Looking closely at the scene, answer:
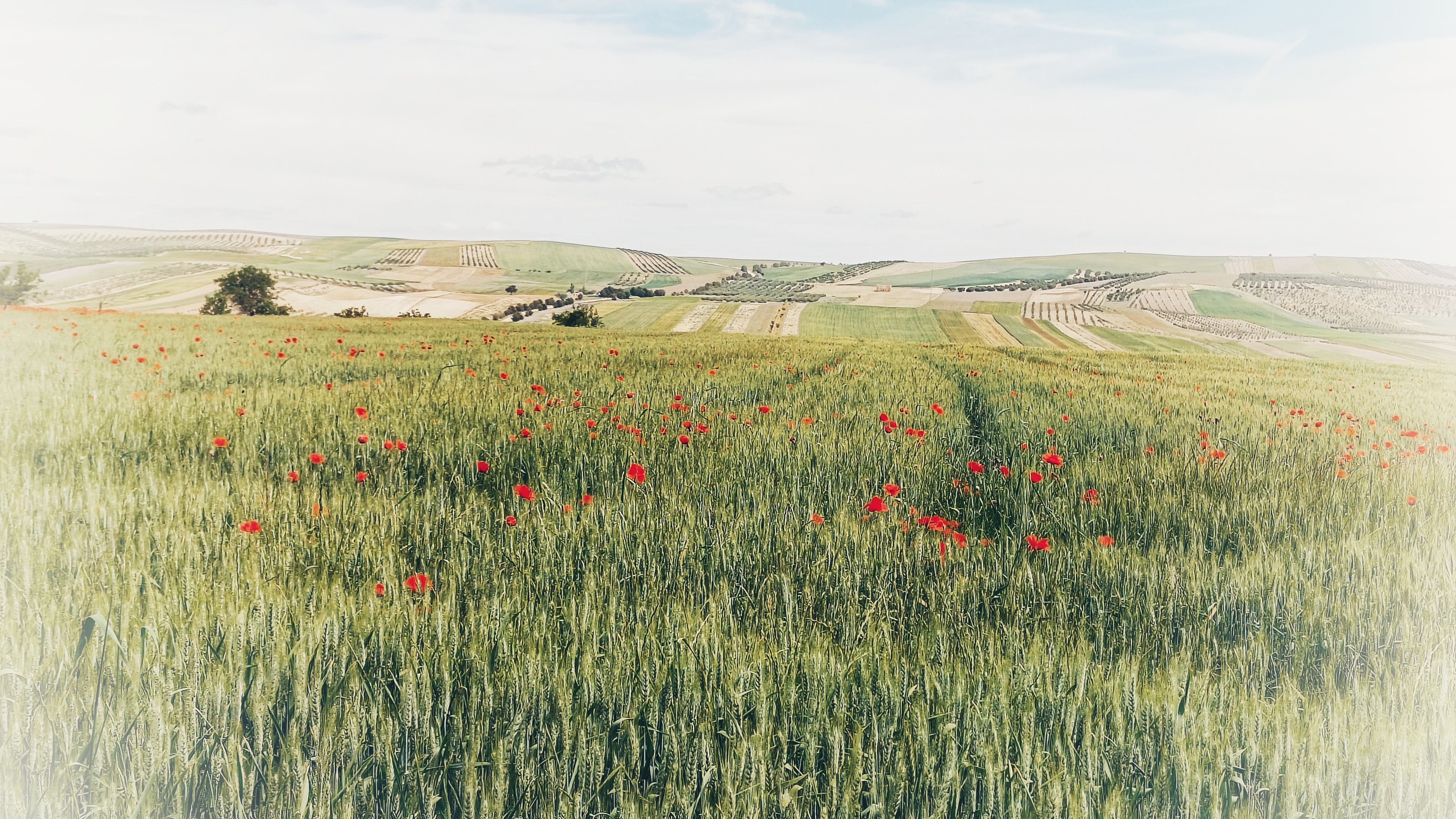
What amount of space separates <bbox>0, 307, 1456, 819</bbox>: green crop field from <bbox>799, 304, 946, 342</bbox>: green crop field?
47402mm

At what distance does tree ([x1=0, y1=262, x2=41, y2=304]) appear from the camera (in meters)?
48.1

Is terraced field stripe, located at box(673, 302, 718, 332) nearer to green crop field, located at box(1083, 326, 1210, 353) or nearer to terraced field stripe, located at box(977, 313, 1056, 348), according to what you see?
terraced field stripe, located at box(977, 313, 1056, 348)

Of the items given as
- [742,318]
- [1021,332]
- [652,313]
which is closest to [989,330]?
A: [1021,332]

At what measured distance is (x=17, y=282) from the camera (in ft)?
174

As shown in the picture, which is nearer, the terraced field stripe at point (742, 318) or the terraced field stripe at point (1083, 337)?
the terraced field stripe at point (1083, 337)

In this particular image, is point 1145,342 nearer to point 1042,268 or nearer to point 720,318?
point 720,318

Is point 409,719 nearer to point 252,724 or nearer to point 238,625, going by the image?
point 252,724

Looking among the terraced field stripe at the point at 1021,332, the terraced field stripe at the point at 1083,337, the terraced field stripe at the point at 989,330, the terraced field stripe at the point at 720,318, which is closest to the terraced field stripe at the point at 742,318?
the terraced field stripe at the point at 720,318

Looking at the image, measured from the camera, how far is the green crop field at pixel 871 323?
57.2 m

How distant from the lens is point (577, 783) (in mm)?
1736

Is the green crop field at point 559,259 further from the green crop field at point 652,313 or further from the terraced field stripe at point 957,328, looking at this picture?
the terraced field stripe at point 957,328

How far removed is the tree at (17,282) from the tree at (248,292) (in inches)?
429

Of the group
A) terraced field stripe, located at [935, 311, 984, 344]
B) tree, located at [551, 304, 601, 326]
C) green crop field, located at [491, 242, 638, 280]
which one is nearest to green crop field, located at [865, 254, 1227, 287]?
terraced field stripe, located at [935, 311, 984, 344]

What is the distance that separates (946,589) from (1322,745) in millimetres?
1240
